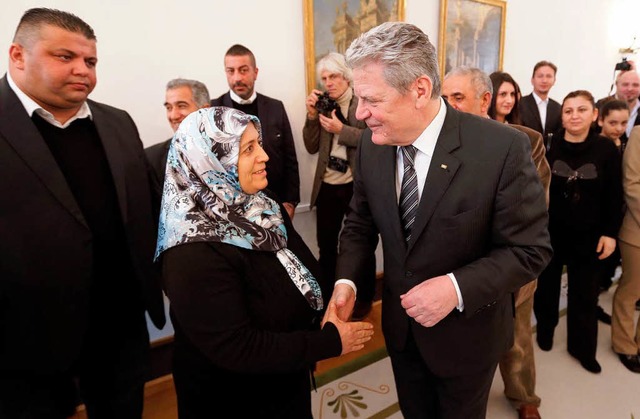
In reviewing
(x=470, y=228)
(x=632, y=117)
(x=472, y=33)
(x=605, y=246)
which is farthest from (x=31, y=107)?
(x=632, y=117)

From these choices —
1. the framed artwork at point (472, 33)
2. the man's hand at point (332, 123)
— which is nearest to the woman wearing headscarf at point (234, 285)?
the man's hand at point (332, 123)

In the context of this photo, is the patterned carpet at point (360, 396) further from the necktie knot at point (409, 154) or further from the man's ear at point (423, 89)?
the man's ear at point (423, 89)

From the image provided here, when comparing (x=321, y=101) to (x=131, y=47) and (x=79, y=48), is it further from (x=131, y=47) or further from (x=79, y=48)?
(x=79, y=48)

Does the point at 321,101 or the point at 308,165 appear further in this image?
the point at 308,165

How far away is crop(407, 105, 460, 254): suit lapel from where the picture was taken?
46.6 inches

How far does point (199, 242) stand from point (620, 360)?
2986 millimetres

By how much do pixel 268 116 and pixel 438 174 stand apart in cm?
202

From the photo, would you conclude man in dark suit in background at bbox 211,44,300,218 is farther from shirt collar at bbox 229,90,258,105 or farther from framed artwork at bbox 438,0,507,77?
framed artwork at bbox 438,0,507,77

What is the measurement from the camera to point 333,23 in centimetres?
323

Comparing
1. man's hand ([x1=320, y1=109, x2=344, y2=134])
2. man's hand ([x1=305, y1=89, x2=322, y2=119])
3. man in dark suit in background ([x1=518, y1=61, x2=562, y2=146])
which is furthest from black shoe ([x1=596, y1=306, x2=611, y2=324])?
man's hand ([x1=305, y1=89, x2=322, y2=119])

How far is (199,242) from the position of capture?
3.51 feet

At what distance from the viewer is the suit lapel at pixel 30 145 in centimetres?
141

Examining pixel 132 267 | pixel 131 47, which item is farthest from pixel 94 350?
pixel 131 47

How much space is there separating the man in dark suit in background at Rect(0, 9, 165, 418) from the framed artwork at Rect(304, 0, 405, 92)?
5.96ft
